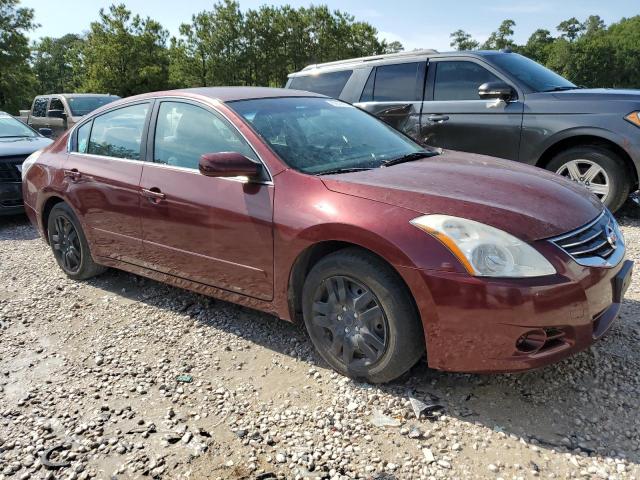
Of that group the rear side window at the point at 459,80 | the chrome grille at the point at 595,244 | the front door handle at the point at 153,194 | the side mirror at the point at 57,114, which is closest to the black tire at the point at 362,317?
the chrome grille at the point at 595,244

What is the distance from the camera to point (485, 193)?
2789 mm

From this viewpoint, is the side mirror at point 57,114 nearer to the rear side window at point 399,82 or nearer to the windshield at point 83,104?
the windshield at point 83,104

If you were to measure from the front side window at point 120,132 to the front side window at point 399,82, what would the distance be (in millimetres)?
3617

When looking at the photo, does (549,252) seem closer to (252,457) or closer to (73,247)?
(252,457)

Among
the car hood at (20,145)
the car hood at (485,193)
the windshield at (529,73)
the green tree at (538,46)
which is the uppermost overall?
the green tree at (538,46)

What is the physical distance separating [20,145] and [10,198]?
0.96 meters

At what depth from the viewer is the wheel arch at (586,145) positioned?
539 centimetres

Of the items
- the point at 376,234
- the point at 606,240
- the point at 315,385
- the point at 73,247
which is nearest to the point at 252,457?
the point at 315,385

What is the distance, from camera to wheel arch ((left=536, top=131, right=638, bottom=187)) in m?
5.39

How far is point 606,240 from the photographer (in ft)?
9.21

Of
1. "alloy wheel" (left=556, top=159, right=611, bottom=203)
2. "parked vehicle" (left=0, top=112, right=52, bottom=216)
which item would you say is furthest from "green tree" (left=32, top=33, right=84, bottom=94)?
"alloy wheel" (left=556, top=159, right=611, bottom=203)

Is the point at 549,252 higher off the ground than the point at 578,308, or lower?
higher

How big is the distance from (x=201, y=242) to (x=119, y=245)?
1.04 m

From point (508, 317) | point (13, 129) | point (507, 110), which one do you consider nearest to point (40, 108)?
point (13, 129)
